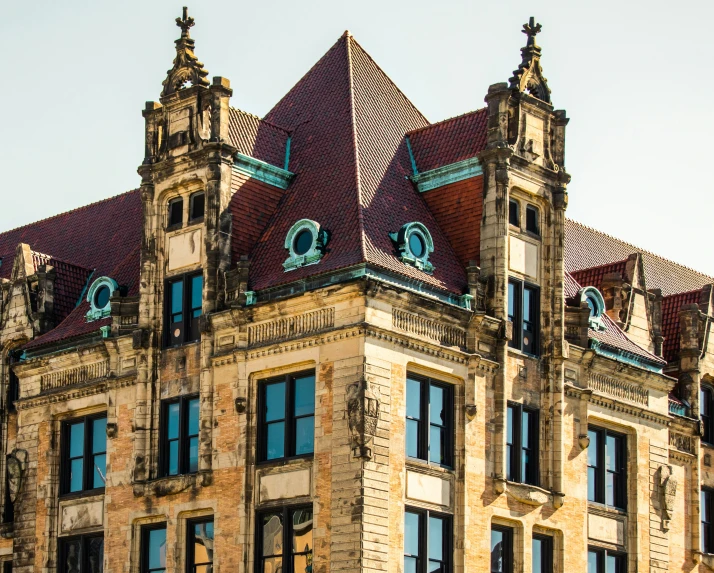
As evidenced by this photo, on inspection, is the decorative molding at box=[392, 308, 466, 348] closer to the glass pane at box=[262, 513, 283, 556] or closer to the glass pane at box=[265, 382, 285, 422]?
the glass pane at box=[265, 382, 285, 422]

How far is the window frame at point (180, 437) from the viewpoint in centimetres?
5003

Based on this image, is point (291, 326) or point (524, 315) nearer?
point (291, 326)

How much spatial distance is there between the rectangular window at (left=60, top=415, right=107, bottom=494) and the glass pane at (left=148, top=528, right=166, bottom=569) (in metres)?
2.89

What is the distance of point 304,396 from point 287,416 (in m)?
0.74

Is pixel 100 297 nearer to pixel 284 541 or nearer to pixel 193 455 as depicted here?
pixel 193 455

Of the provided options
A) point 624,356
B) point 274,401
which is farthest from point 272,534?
point 624,356

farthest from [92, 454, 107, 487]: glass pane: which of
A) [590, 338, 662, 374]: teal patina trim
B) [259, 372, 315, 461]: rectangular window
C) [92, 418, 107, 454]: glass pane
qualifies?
[590, 338, 662, 374]: teal patina trim

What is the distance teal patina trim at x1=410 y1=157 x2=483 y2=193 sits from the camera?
51.8 meters

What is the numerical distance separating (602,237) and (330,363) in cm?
2143

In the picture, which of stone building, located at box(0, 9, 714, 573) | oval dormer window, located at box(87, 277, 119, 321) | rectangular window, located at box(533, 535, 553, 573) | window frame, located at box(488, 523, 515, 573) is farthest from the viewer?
oval dormer window, located at box(87, 277, 119, 321)

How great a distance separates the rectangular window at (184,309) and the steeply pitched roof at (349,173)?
6.93 ft

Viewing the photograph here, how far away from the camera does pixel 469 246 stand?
50.9 meters

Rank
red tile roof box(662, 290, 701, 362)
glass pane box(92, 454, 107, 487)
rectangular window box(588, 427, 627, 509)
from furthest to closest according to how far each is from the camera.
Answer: red tile roof box(662, 290, 701, 362) → rectangular window box(588, 427, 627, 509) → glass pane box(92, 454, 107, 487)

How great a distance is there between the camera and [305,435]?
155 ft
